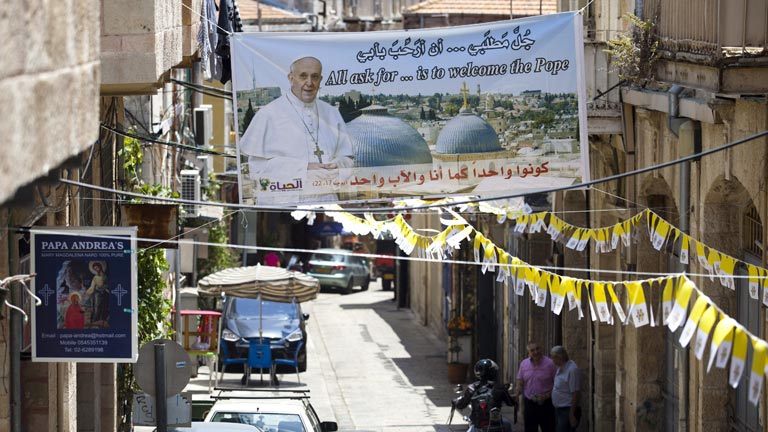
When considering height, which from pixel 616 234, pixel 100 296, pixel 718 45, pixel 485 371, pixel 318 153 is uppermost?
pixel 718 45

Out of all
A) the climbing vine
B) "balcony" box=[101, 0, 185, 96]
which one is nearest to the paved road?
the climbing vine

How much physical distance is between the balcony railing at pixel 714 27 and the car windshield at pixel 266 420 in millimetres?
5231

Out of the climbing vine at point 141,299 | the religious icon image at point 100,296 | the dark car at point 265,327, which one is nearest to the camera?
the religious icon image at point 100,296

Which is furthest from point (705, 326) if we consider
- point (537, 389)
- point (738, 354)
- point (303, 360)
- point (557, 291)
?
point (303, 360)

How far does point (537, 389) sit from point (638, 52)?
20.6ft

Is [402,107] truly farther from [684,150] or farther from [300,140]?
[684,150]

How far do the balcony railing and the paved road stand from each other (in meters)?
9.14

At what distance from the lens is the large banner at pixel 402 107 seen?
12844 millimetres

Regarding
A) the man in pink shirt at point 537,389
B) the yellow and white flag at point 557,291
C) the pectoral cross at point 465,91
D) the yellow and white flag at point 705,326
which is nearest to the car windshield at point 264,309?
the man in pink shirt at point 537,389

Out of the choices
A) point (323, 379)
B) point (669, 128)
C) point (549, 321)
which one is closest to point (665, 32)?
point (669, 128)

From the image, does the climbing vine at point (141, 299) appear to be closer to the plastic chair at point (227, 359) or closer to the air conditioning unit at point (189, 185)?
the air conditioning unit at point (189, 185)

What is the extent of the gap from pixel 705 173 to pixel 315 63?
3847 millimetres

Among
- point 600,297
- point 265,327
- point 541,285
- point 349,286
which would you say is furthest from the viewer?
point 349,286

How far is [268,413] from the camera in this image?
577 inches
